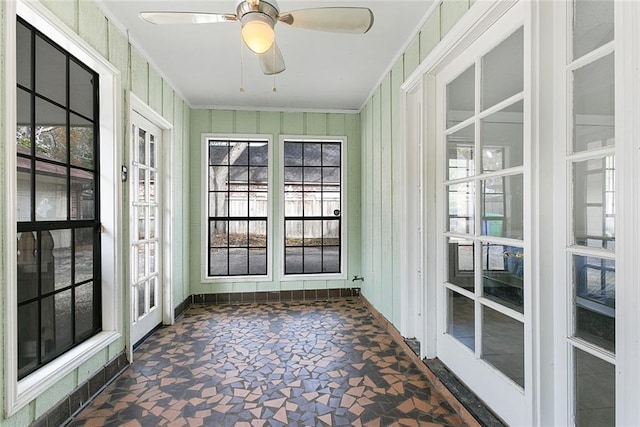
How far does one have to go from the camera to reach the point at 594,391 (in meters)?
1.32

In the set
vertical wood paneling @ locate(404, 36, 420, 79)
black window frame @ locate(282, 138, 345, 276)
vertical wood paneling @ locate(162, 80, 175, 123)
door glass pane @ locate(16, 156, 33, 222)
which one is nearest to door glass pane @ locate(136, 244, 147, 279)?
door glass pane @ locate(16, 156, 33, 222)

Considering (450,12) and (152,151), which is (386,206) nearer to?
(450,12)

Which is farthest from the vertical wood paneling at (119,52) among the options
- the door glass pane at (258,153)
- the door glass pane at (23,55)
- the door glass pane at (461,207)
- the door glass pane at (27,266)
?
the door glass pane at (461,207)

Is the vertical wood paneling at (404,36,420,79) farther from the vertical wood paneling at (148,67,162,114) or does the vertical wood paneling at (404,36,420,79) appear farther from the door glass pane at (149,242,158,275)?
the door glass pane at (149,242,158,275)

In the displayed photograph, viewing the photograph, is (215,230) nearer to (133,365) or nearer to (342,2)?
(133,365)

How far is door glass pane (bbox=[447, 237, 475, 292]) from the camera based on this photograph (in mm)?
2096

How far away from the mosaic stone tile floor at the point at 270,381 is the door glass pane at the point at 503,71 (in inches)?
74.4

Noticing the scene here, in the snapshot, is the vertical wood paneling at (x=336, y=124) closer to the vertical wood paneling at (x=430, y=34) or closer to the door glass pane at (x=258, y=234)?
the door glass pane at (x=258, y=234)

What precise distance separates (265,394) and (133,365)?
1.23 meters

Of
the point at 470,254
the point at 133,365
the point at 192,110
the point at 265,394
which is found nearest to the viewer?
the point at 470,254

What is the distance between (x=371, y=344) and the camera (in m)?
3.08

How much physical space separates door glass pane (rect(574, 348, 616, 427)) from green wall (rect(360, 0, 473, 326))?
1.69 metres

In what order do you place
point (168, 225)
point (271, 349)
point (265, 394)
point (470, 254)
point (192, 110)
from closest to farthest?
point (470, 254)
point (265, 394)
point (271, 349)
point (168, 225)
point (192, 110)

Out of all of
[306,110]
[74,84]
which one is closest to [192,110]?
[306,110]
